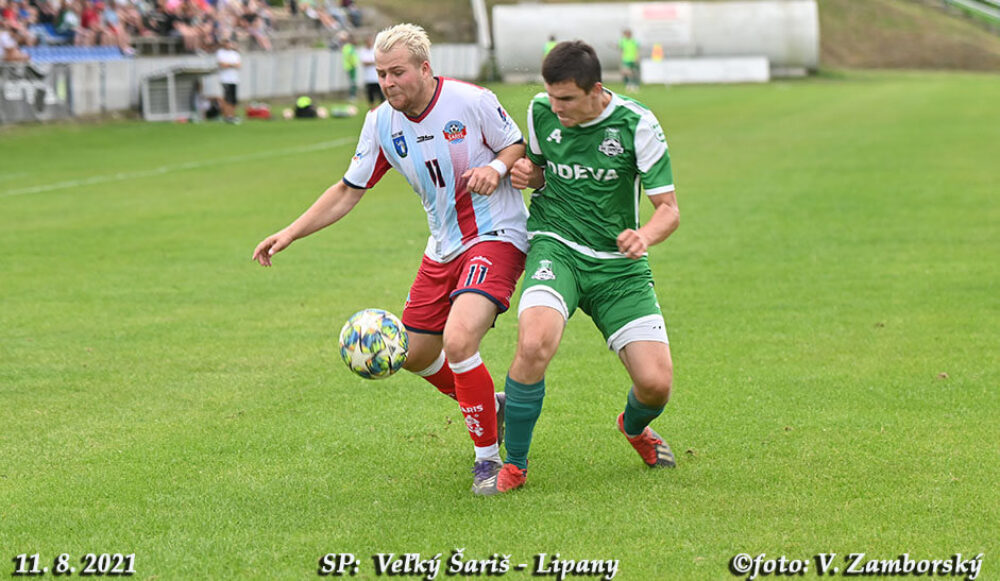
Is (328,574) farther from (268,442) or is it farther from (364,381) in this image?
(364,381)

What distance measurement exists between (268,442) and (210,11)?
33009 mm

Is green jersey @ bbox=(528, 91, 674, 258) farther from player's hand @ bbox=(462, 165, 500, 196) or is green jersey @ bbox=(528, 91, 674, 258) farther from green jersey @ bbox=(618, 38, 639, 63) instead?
green jersey @ bbox=(618, 38, 639, 63)

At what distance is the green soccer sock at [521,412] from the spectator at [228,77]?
91.6 ft

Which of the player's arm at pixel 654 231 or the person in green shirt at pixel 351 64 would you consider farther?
the person in green shirt at pixel 351 64

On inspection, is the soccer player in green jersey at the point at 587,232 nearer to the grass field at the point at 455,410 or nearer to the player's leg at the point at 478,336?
the player's leg at the point at 478,336

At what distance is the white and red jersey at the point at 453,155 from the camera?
614 centimetres

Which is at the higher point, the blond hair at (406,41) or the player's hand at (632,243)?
the blond hair at (406,41)

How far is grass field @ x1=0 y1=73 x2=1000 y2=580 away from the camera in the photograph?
207 inches

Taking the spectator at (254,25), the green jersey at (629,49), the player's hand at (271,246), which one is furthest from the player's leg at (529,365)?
the green jersey at (629,49)

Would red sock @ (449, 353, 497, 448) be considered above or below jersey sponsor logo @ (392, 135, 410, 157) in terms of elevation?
below

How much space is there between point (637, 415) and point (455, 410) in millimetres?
1653

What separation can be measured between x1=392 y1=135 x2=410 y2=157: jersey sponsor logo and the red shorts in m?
Answer: 0.56

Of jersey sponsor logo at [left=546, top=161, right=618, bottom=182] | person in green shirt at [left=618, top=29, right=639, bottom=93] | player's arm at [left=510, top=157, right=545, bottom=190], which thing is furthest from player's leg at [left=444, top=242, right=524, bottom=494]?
person in green shirt at [left=618, top=29, right=639, bottom=93]

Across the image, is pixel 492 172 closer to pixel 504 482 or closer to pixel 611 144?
pixel 611 144
